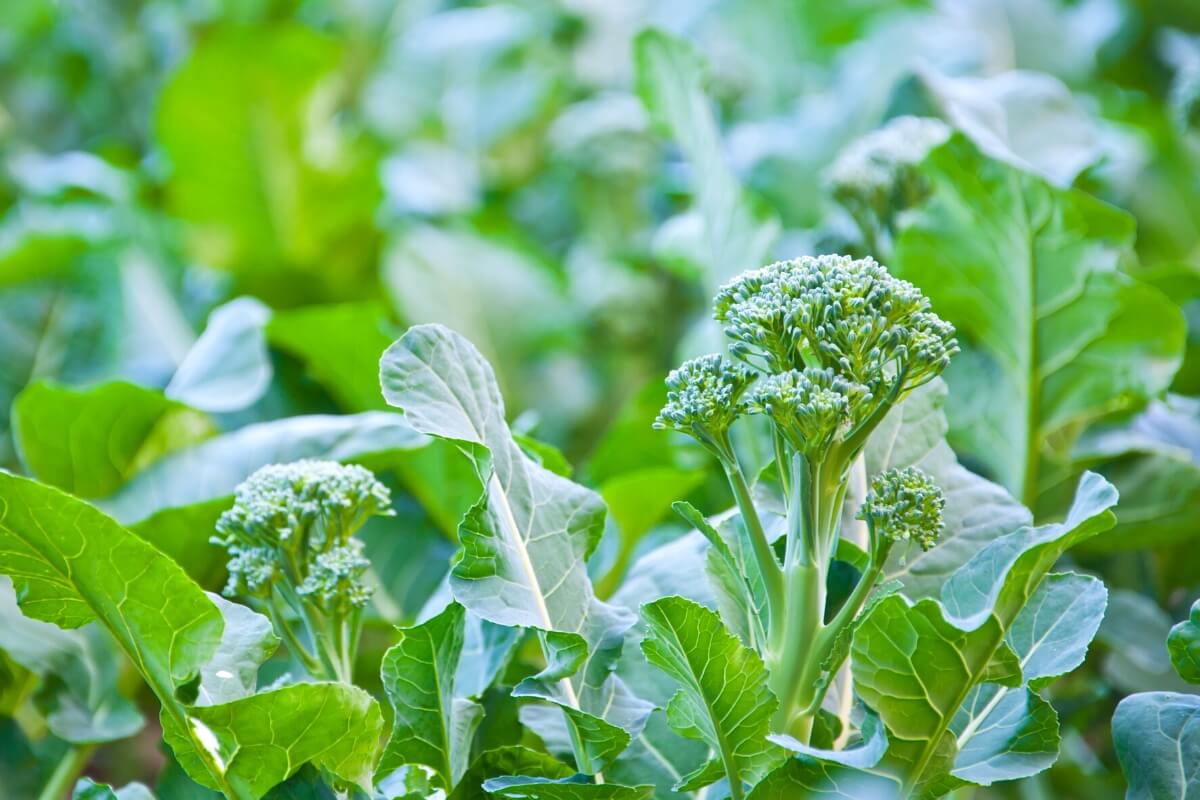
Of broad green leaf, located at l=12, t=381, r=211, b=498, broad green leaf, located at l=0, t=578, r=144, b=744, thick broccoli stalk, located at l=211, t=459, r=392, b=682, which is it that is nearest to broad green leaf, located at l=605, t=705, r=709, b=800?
thick broccoli stalk, located at l=211, t=459, r=392, b=682

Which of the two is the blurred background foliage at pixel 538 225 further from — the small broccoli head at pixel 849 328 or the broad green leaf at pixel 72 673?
the small broccoli head at pixel 849 328

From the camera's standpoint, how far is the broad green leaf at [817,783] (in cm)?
45

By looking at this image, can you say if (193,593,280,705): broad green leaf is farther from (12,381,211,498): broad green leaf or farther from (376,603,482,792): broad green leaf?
(12,381,211,498): broad green leaf

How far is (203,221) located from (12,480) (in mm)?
849

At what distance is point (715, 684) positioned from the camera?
44 cm

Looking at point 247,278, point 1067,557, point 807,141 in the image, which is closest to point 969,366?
point 1067,557

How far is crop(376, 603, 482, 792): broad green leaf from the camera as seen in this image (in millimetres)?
500

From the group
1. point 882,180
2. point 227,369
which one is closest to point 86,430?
point 227,369

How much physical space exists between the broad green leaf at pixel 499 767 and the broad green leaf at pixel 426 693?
17 mm

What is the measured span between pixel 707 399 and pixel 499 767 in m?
0.19

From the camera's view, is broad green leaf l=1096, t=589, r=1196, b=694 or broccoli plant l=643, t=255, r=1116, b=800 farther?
broad green leaf l=1096, t=589, r=1196, b=694

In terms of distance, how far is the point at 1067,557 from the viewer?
0.79 m

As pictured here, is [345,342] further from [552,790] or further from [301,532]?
[552,790]

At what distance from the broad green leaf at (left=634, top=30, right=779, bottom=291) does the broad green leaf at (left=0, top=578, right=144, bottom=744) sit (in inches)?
18.8
